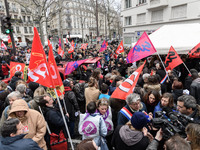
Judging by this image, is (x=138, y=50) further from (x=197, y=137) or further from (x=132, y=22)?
(x=132, y=22)

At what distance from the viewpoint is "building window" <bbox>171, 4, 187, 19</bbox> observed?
17.6m

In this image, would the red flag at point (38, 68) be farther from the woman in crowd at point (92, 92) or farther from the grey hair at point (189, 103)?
the grey hair at point (189, 103)

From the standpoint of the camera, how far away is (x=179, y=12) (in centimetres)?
1819

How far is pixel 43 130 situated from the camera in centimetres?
268

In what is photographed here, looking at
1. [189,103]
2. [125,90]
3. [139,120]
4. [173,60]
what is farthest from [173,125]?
[173,60]

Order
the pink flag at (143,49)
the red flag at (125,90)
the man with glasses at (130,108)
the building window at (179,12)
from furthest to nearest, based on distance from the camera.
A: the building window at (179,12), the pink flag at (143,49), the red flag at (125,90), the man with glasses at (130,108)

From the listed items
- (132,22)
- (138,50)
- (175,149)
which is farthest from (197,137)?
(132,22)

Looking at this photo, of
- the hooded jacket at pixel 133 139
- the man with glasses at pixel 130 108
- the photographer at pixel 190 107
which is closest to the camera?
the hooded jacket at pixel 133 139

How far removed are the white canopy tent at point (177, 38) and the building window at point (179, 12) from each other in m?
11.2

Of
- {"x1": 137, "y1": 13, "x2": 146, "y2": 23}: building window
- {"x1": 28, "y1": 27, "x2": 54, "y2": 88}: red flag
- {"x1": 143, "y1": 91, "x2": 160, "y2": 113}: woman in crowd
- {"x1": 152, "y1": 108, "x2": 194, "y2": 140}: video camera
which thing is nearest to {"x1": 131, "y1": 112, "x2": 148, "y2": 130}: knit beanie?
{"x1": 152, "y1": 108, "x2": 194, "y2": 140}: video camera

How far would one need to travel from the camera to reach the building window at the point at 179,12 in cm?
1756

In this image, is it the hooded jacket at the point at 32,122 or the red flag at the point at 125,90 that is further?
the red flag at the point at 125,90

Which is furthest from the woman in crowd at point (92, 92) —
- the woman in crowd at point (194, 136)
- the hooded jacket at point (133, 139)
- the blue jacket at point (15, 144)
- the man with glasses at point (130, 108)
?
the woman in crowd at point (194, 136)

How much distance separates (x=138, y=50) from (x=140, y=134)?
143 inches
